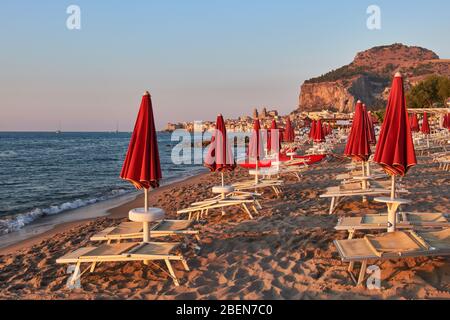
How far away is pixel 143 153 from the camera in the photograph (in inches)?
201

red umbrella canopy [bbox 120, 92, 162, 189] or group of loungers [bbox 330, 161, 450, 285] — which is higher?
red umbrella canopy [bbox 120, 92, 162, 189]

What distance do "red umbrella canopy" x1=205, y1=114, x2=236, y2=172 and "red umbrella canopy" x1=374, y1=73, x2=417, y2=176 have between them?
373 cm

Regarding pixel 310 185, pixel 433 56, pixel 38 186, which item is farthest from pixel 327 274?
pixel 433 56

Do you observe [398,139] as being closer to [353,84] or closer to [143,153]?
[143,153]

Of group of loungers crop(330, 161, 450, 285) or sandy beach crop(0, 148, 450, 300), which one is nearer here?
group of loungers crop(330, 161, 450, 285)

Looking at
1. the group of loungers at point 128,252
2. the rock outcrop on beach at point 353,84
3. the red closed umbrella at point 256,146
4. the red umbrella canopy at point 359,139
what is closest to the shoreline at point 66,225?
the group of loungers at point 128,252

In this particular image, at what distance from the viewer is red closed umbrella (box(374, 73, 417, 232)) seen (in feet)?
16.0

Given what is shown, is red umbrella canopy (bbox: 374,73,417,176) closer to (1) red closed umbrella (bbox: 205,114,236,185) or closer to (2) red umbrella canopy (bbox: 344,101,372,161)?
(2) red umbrella canopy (bbox: 344,101,372,161)

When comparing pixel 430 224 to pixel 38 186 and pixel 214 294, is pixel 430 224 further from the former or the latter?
pixel 38 186

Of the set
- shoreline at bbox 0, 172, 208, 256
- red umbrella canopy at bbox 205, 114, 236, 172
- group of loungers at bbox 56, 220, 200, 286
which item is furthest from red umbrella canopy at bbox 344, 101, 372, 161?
shoreline at bbox 0, 172, 208, 256

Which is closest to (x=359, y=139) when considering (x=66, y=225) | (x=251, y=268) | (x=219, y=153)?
(x=219, y=153)

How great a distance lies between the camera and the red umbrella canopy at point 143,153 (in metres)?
5.09

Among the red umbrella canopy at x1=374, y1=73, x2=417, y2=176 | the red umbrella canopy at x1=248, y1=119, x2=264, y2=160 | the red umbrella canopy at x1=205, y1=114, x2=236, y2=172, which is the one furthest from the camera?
the red umbrella canopy at x1=248, y1=119, x2=264, y2=160

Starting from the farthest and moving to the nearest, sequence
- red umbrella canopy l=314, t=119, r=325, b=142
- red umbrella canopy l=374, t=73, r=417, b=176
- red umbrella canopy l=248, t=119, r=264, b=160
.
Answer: red umbrella canopy l=314, t=119, r=325, b=142
red umbrella canopy l=248, t=119, r=264, b=160
red umbrella canopy l=374, t=73, r=417, b=176
